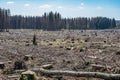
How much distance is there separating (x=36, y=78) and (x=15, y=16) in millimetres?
147656

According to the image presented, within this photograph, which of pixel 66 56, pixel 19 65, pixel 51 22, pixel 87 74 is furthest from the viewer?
pixel 51 22

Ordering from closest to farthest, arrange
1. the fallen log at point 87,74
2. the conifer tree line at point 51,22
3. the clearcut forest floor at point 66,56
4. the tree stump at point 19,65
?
the fallen log at point 87,74 < the tree stump at point 19,65 < the clearcut forest floor at point 66,56 < the conifer tree line at point 51,22

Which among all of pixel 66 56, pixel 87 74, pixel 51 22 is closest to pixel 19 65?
pixel 87 74

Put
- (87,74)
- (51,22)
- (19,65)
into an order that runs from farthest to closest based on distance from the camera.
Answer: (51,22) → (19,65) → (87,74)

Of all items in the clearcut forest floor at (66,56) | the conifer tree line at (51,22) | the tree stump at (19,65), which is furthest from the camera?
the conifer tree line at (51,22)

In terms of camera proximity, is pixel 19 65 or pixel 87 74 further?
pixel 19 65

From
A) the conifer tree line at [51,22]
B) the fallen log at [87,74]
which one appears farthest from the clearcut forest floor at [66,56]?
the conifer tree line at [51,22]

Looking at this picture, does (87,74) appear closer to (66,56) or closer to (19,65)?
(19,65)

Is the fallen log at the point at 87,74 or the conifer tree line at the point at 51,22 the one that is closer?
the fallen log at the point at 87,74

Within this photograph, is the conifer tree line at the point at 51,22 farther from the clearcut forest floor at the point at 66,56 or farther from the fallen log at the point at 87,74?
the fallen log at the point at 87,74

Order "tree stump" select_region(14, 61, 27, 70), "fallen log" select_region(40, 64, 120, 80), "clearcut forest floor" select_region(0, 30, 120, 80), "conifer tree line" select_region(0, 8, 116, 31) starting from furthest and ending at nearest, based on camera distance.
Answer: "conifer tree line" select_region(0, 8, 116, 31), "clearcut forest floor" select_region(0, 30, 120, 80), "tree stump" select_region(14, 61, 27, 70), "fallen log" select_region(40, 64, 120, 80)

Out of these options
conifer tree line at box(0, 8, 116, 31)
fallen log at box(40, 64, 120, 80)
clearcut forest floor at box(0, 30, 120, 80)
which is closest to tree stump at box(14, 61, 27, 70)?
clearcut forest floor at box(0, 30, 120, 80)

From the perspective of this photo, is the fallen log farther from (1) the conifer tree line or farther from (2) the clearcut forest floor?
(1) the conifer tree line

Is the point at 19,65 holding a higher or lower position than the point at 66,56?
higher
